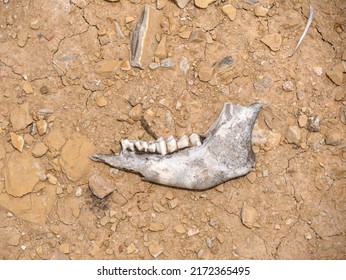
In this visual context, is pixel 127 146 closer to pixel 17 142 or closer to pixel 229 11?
pixel 17 142

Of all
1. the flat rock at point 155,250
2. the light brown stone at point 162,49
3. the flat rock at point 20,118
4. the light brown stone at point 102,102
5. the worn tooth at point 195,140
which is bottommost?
the flat rock at point 155,250

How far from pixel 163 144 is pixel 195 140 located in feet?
0.61

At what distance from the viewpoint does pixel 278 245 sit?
9.53ft

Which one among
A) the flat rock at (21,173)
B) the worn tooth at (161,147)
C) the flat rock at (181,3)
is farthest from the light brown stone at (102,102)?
the flat rock at (181,3)

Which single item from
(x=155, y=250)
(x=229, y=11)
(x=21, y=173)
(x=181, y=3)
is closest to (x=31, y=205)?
(x=21, y=173)

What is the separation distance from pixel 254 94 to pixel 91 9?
111 cm

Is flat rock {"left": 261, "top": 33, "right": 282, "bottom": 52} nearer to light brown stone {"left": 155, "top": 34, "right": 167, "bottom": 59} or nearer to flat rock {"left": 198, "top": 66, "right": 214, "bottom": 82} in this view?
flat rock {"left": 198, "top": 66, "right": 214, "bottom": 82}

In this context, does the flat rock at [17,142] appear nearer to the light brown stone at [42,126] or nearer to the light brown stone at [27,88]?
the light brown stone at [42,126]

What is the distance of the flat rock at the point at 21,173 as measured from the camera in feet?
9.61

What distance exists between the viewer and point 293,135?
9.52 feet

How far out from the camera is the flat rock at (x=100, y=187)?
291cm

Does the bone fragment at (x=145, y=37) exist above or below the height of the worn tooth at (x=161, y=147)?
above

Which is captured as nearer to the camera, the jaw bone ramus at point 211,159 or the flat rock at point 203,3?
the jaw bone ramus at point 211,159

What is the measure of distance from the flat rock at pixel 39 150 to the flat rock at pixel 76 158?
109 mm
